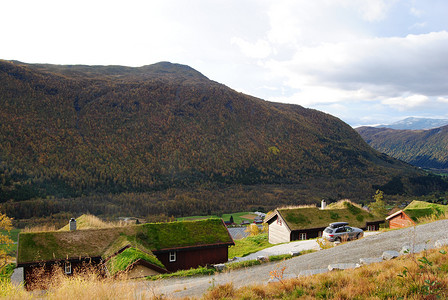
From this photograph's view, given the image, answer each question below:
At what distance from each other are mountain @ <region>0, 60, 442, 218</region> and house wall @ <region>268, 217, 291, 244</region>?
68.3 metres

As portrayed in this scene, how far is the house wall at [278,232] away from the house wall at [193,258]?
985 cm

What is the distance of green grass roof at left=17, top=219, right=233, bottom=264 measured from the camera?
2180 cm

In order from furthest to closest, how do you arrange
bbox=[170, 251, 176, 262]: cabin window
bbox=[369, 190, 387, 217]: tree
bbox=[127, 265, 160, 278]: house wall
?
bbox=[369, 190, 387, 217]: tree, bbox=[170, 251, 176, 262]: cabin window, bbox=[127, 265, 160, 278]: house wall

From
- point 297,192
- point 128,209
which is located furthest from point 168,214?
point 297,192

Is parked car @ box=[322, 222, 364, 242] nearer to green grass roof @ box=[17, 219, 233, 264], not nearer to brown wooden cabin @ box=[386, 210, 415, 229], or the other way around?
green grass roof @ box=[17, 219, 233, 264]

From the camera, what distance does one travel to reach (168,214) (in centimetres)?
10019

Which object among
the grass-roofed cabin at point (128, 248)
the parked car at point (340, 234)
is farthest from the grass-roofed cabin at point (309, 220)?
the grass-roofed cabin at point (128, 248)

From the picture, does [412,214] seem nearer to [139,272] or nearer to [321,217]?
[321,217]

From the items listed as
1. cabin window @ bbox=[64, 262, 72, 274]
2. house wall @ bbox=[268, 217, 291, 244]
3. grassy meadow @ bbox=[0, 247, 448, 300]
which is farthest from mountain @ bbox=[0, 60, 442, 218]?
grassy meadow @ bbox=[0, 247, 448, 300]

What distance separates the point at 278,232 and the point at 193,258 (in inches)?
537

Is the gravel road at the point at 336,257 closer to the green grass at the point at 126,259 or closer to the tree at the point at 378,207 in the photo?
the green grass at the point at 126,259

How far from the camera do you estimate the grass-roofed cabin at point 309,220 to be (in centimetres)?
3344

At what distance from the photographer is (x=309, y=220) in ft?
113

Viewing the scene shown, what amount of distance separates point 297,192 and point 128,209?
74483 millimetres
